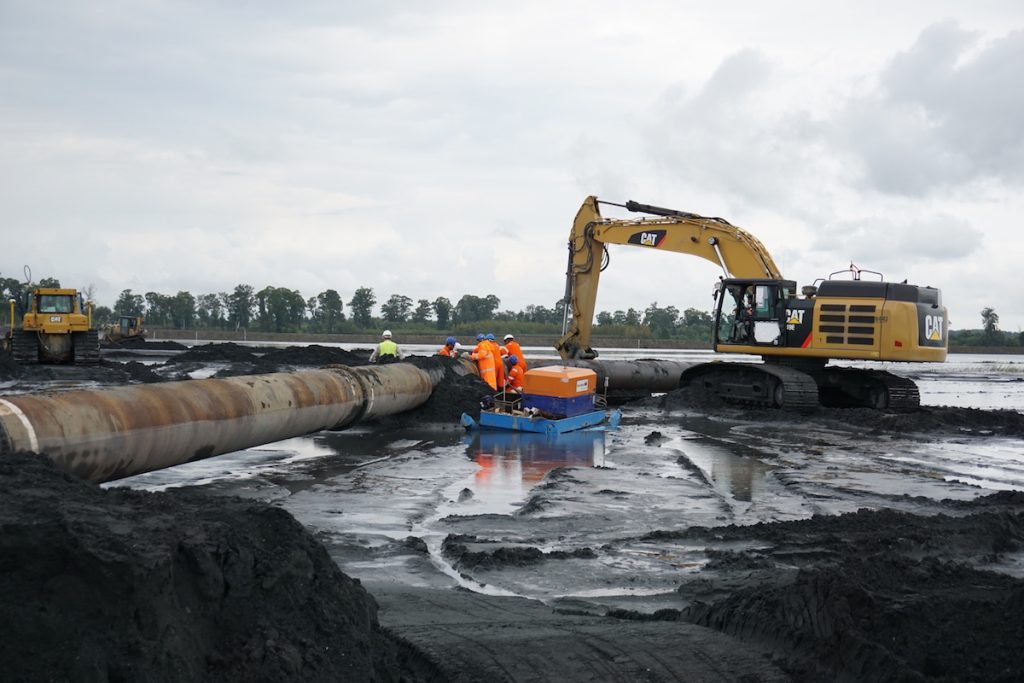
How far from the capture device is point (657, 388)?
24.4 meters

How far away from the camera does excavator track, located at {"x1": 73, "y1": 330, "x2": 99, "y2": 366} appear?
106 ft

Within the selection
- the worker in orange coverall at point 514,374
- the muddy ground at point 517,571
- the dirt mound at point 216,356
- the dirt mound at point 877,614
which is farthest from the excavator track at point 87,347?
the dirt mound at point 877,614

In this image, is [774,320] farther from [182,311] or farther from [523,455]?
[182,311]

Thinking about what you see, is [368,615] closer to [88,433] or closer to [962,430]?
[88,433]

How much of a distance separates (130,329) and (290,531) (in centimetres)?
5431

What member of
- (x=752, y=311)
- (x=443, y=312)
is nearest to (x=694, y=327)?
(x=443, y=312)

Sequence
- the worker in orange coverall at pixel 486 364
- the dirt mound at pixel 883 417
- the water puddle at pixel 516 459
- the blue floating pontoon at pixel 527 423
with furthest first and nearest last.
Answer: the worker in orange coverall at pixel 486 364
the dirt mound at pixel 883 417
the blue floating pontoon at pixel 527 423
the water puddle at pixel 516 459

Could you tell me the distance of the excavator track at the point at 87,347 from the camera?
32.3 meters

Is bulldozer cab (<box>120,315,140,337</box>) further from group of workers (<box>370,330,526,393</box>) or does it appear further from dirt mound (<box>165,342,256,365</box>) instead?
group of workers (<box>370,330,526,393</box>)

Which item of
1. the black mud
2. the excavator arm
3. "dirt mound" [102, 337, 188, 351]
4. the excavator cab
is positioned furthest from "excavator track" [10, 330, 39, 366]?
the black mud

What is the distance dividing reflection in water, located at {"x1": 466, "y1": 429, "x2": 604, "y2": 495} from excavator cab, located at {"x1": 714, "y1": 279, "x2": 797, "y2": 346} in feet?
20.1

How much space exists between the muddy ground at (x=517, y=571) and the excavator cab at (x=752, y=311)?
8.46m

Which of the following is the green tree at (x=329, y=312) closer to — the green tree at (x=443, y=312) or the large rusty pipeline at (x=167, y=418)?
the green tree at (x=443, y=312)

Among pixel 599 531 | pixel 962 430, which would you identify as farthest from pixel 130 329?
pixel 599 531
